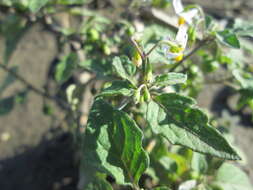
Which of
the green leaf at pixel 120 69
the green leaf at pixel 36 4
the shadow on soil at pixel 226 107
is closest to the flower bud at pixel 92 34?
the green leaf at pixel 36 4

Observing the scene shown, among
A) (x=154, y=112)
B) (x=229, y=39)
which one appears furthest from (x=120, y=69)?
(x=229, y=39)

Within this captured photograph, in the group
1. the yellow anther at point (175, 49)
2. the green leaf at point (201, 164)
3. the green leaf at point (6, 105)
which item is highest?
the yellow anther at point (175, 49)

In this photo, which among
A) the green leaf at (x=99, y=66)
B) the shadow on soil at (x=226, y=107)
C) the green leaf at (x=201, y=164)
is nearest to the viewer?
the green leaf at (x=99, y=66)

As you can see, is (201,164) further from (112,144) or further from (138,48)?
(138,48)

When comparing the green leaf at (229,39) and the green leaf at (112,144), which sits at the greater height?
the green leaf at (229,39)

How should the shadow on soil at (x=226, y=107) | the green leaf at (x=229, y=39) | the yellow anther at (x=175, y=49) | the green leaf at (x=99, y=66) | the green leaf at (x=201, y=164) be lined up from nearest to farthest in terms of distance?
the yellow anther at (x=175, y=49), the green leaf at (x=229, y=39), the green leaf at (x=99, y=66), the green leaf at (x=201, y=164), the shadow on soil at (x=226, y=107)

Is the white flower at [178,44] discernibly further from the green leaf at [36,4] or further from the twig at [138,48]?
the green leaf at [36,4]

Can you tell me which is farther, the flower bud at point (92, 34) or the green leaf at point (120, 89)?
the flower bud at point (92, 34)

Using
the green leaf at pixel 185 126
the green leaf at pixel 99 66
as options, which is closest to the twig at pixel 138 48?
the green leaf at pixel 185 126
